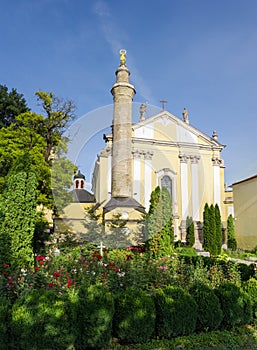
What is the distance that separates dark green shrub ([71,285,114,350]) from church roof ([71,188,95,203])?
8334 millimetres

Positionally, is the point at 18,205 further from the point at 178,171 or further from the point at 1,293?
the point at 178,171

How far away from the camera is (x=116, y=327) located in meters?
3.69

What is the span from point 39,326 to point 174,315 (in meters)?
1.74

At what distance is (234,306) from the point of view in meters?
4.20

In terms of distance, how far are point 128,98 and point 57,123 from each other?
6737 millimetres

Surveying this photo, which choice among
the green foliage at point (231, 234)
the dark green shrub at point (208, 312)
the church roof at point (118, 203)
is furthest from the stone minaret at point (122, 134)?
the green foliage at point (231, 234)

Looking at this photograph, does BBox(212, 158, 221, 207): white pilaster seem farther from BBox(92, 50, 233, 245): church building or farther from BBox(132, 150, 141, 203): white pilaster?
BBox(132, 150, 141, 203): white pilaster

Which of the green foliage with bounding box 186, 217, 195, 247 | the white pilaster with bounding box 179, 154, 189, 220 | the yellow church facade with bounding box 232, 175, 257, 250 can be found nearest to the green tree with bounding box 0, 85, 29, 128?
the white pilaster with bounding box 179, 154, 189, 220

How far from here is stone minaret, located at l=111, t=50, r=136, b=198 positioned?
11.7m

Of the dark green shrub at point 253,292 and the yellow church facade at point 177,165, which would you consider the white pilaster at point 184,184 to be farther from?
the dark green shrub at point 253,292

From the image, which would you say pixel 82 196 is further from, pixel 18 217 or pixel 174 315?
pixel 174 315

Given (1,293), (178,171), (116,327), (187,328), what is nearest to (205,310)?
(187,328)

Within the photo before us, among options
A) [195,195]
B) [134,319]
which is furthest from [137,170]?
[134,319]

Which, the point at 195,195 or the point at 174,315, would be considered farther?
the point at 195,195
